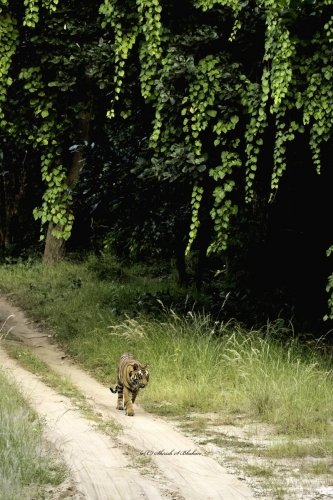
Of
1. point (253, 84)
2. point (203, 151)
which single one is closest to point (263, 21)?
point (253, 84)

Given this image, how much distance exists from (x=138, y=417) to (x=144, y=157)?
5.58m

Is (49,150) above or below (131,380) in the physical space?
above

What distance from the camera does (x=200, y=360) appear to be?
11.9 m

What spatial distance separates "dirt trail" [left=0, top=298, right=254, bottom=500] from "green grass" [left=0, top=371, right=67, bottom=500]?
0.20m

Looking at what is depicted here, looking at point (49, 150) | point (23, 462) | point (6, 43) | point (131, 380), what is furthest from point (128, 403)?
point (6, 43)

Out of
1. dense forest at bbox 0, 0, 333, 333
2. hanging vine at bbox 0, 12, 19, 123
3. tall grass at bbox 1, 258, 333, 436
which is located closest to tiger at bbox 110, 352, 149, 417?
tall grass at bbox 1, 258, 333, 436

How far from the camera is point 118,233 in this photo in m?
16.0

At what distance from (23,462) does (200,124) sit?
20.2ft

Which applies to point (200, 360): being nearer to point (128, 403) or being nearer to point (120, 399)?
point (120, 399)

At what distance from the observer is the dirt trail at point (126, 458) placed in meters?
6.92

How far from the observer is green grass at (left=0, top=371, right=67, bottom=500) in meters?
6.58

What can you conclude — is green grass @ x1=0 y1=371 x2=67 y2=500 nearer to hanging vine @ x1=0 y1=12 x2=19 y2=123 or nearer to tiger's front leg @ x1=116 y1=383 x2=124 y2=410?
tiger's front leg @ x1=116 y1=383 x2=124 y2=410

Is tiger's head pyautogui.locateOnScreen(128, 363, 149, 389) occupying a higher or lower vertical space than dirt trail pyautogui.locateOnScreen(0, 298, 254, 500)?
higher

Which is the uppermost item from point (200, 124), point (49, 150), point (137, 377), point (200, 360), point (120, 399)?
point (200, 124)
